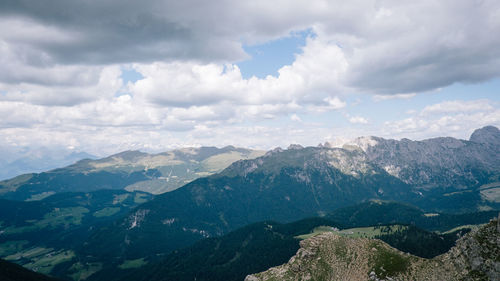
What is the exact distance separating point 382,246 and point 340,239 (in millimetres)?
21324

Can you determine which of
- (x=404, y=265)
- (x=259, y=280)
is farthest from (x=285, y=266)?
(x=404, y=265)

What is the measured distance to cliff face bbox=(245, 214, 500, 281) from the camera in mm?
95438

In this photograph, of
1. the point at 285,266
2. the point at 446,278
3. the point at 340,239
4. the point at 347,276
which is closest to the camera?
the point at 446,278

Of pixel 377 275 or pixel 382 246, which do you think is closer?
pixel 377 275

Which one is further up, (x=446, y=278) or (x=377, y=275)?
(x=446, y=278)

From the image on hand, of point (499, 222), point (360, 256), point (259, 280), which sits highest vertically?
point (499, 222)

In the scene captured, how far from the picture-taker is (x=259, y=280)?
143m

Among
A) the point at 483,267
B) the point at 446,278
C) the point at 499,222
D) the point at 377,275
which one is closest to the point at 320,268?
the point at 377,275

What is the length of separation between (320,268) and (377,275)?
86.6 ft

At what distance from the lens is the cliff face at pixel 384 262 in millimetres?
95438

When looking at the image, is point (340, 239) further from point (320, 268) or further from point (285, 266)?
point (285, 266)

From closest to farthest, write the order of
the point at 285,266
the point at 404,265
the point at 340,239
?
the point at 404,265 < the point at 285,266 < the point at 340,239

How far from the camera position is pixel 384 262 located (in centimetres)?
13588

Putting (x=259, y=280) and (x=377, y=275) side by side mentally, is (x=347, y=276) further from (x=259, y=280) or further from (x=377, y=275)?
(x=259, y=280)
